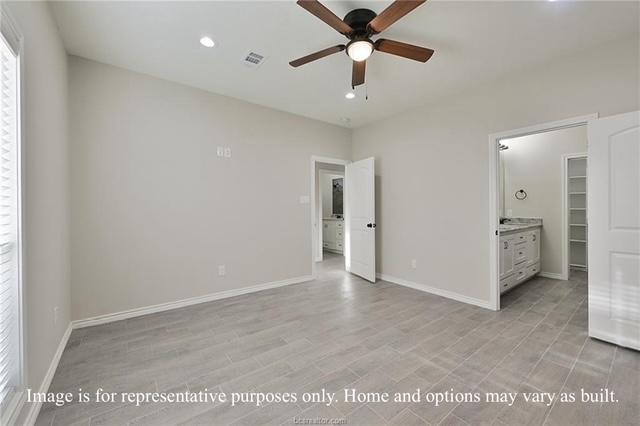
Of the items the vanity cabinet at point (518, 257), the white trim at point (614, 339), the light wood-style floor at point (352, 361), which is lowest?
the light wood-style floor at point (352, 361)

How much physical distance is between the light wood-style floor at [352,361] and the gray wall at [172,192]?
52cm

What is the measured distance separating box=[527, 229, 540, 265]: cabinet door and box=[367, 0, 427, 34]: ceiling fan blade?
4.03 m

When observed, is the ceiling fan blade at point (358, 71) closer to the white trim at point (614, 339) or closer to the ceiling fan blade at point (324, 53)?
the ceiling fan blade at point (324, 53)

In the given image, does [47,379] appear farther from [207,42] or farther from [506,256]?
[506,256]

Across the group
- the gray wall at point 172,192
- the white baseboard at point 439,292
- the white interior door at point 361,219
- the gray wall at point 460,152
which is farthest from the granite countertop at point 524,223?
the gray wall at point 172,192

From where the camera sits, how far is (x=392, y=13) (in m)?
1.71

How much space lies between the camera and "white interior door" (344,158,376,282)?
14.0 feet

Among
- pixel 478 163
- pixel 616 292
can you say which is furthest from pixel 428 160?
pixel 616 292

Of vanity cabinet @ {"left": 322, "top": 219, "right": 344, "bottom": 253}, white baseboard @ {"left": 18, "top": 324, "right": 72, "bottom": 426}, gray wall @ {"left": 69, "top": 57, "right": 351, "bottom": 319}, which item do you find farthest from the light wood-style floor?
vanity cabinet @ {"left": 322, "top": 219, "right": 344, "bottom": 253}

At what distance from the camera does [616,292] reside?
2.29 m

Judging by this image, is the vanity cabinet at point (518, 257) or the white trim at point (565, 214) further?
the white trim at point (565, 214)

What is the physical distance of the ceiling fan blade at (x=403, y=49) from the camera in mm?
2021

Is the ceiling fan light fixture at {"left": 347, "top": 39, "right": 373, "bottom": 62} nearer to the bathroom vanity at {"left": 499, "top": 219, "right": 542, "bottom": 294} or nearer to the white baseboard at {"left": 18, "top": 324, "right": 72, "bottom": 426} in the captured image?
the bathroom vanity at {"left": 499, "top": 219, "right": 542, "bottom": 294}

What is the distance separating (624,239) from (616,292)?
482 mm
